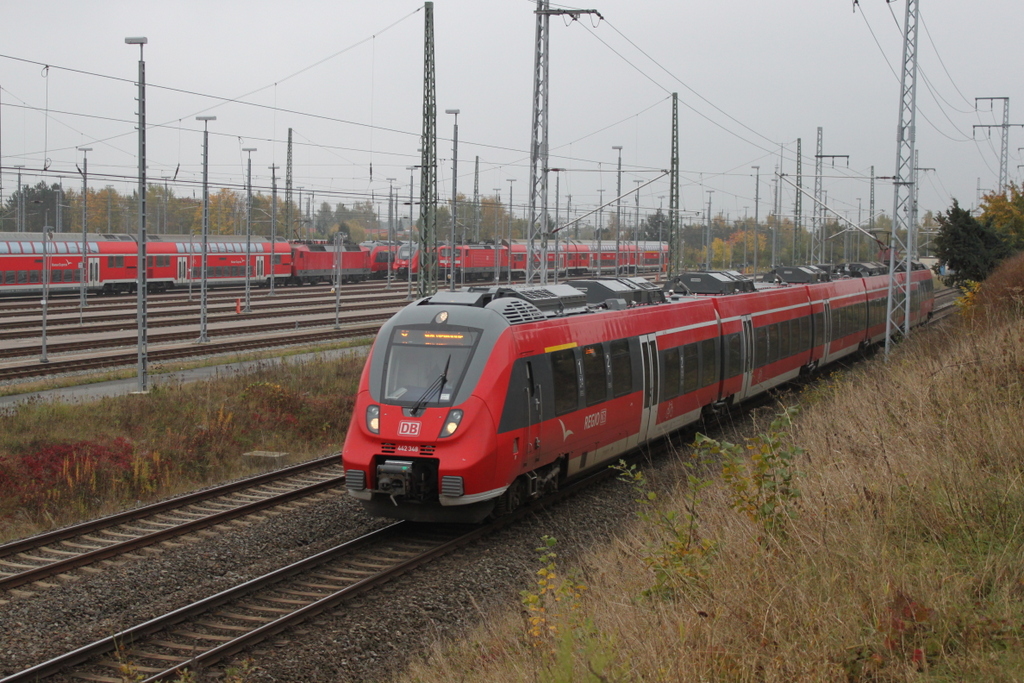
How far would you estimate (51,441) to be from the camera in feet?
52.2

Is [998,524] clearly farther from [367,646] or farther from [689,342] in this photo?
[689,342]

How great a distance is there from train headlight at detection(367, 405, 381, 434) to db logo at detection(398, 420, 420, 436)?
269mm

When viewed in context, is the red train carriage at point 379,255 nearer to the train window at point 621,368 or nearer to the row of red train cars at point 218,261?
the row of red train cars at point 218,261

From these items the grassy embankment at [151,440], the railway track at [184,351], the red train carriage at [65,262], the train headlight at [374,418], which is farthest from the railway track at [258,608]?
the red train carriage at [65,262]

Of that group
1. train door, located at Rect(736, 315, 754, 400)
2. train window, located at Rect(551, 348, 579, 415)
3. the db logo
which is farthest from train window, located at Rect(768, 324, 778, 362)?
the db logo

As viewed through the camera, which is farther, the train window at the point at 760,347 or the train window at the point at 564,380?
the train window at the point at 760,347

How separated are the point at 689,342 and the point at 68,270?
39.7 m

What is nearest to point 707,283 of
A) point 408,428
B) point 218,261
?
point 408,428

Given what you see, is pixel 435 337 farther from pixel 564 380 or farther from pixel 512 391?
pixel 564 380

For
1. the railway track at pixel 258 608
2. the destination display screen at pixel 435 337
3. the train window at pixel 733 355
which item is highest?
the destination display screen at pixel 435 337

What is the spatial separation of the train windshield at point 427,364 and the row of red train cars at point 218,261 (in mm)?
22829

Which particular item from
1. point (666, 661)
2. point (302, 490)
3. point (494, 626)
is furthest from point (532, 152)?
point (666, 661)

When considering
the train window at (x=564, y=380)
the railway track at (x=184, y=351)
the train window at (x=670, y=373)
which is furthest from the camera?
the railway track at (x=184, y=351)

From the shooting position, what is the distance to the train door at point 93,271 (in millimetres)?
48031
